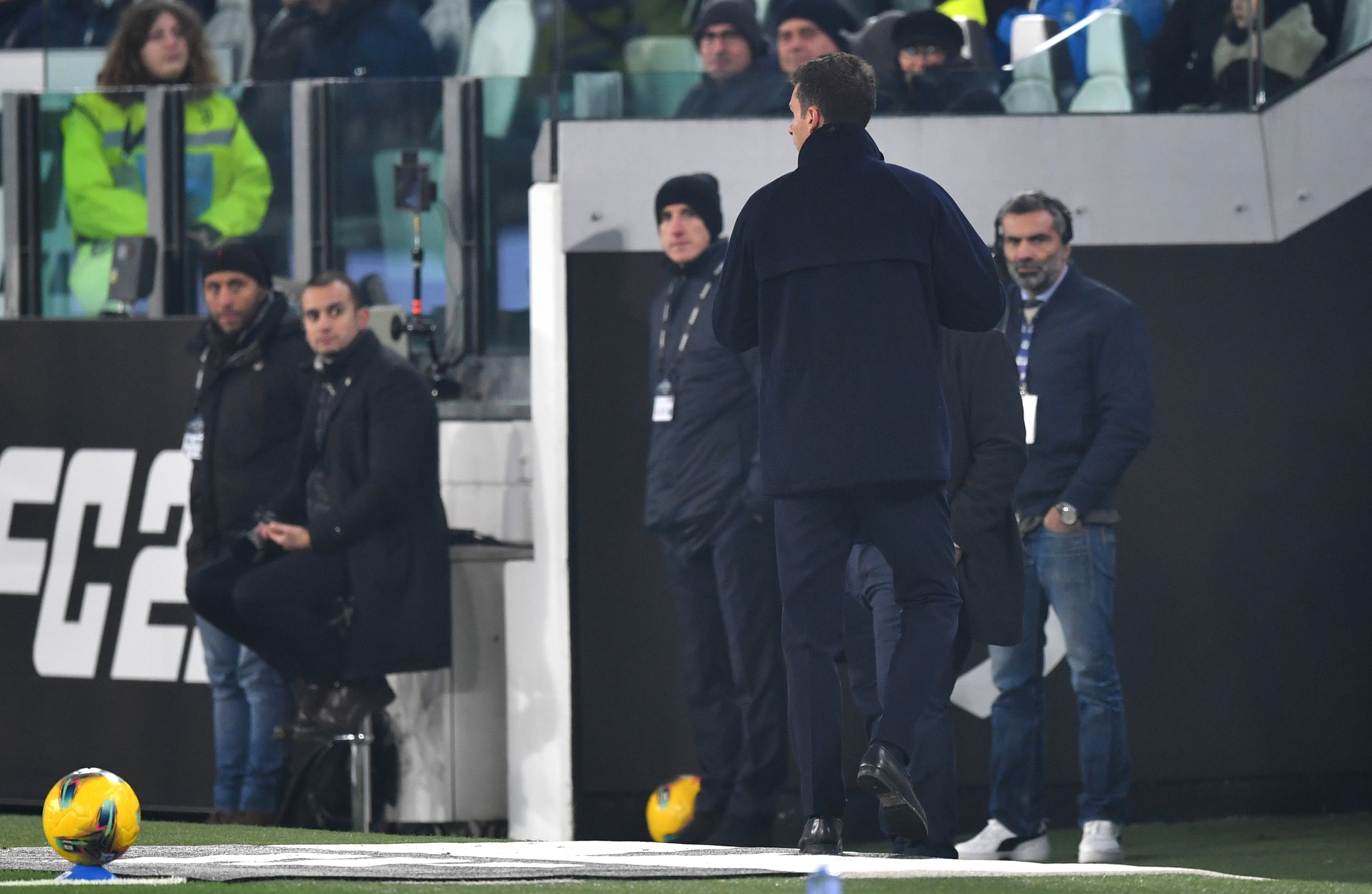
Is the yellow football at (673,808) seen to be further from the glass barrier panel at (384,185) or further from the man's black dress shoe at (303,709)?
the glass barrier panel at (384,185)

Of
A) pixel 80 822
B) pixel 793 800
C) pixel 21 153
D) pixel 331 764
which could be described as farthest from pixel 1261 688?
pixel 21 153

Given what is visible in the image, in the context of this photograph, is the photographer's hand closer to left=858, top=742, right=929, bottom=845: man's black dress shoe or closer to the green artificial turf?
the green artificial turf

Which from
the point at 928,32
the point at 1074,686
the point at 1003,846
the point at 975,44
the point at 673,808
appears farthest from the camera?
the point at 975,44

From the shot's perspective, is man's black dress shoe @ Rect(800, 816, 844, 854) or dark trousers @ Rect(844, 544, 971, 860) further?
dark trousers @ Rect(844, 544, 971, 860)

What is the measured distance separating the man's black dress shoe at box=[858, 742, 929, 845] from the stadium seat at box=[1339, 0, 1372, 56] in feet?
11.8

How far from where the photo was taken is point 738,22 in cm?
Result: 778

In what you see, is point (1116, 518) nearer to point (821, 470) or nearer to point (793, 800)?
point (793, 800)

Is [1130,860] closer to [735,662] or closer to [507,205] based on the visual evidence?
[735,662]

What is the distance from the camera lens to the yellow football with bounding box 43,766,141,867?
13.3 ft

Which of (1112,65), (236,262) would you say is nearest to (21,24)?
(236,262)

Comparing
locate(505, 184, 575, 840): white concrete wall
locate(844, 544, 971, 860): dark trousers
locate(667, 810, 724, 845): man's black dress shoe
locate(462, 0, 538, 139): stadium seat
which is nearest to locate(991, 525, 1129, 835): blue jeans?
locate(844, 544, 971, 860): dark trousers

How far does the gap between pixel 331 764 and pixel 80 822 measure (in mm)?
2797

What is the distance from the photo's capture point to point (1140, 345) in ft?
20.4

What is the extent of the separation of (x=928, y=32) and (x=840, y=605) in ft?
11.5
